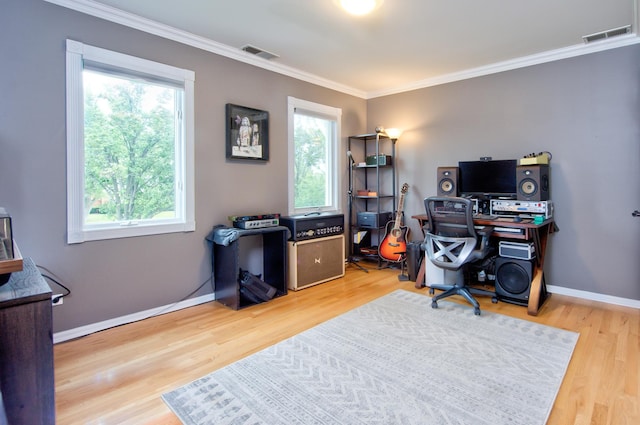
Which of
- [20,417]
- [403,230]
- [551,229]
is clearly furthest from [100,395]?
[551,229]

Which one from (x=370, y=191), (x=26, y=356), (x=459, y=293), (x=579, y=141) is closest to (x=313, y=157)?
(x=370, y=191)

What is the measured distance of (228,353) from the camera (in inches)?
91.1

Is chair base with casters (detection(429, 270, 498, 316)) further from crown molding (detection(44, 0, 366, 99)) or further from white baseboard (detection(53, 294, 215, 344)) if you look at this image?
crown molding (detection(44, 0, 366, 99))

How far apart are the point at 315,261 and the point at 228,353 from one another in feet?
5.55

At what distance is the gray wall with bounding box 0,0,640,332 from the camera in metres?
2.36

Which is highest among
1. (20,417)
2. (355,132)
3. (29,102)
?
(355,132)

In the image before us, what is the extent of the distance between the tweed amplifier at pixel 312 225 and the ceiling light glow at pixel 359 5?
6.54 feet

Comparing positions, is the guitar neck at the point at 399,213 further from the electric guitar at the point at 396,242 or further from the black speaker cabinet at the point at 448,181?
the black speaker cabinet at the point at 448,181

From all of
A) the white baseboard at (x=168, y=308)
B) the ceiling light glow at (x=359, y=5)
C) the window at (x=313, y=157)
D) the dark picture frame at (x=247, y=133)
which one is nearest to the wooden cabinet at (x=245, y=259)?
the white baseboard at (x=168, y=308)

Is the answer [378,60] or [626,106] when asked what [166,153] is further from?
[626,106]

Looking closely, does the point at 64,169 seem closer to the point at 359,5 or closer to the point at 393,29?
the point at 359,5

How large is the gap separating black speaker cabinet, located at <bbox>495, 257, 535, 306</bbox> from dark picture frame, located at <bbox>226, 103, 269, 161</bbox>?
103 inches

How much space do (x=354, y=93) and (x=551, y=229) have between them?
297 cm

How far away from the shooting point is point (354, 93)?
488cm
